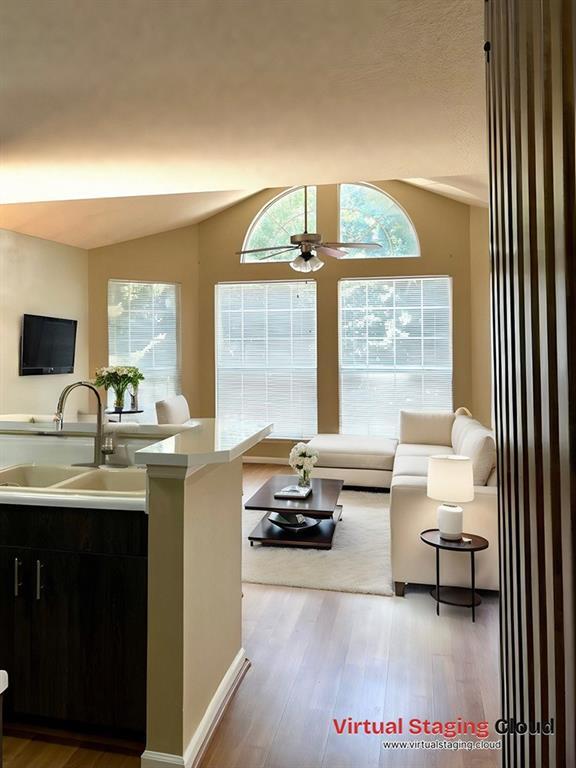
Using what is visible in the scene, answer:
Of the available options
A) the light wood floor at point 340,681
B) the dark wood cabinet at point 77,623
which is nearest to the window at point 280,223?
the light wood floor at point 340,681

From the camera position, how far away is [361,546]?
13.5 ft

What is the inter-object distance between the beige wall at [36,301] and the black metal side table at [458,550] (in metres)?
4.57

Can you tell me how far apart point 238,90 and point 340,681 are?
2.63m

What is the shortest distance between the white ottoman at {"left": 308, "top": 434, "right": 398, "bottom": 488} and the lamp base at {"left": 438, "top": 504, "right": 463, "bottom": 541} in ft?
8.77

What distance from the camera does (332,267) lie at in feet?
24.0

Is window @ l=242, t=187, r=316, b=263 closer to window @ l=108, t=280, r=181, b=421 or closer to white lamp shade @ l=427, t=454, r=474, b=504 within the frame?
window @ l=108, t=280, r=181, b=421

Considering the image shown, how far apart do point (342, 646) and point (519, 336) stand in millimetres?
2309

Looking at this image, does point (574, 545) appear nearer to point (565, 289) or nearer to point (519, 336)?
point (565, 289)

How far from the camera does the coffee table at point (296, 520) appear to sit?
4.04 metres

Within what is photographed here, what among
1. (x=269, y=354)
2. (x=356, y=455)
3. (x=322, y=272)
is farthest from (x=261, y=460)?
(x=322, y=272)

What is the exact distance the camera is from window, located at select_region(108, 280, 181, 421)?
7.16 meters

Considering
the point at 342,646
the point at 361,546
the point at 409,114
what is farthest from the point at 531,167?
the point at 361,546

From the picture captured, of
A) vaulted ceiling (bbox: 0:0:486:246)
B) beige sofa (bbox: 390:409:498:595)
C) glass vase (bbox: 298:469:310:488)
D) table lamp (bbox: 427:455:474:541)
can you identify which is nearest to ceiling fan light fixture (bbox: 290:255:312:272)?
vaulted ceiling (bbox: 0:0:486:246)

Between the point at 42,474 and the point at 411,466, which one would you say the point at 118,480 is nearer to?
the point at 42,474
